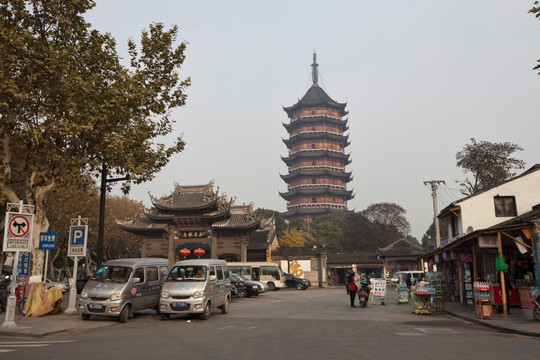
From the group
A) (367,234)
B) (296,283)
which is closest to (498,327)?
(296,283)

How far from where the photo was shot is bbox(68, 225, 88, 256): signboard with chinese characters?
15.5 metres

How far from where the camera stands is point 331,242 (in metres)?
73.4

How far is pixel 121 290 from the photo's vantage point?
1327cm

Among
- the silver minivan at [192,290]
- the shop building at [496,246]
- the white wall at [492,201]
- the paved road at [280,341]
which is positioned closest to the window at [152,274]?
the silver minivan at [192,290]

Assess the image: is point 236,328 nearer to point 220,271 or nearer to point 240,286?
point 220,271

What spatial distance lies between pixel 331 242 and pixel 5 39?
64.6 metres

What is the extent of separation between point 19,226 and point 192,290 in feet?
17.4

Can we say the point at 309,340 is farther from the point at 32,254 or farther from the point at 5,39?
the point at 5,39

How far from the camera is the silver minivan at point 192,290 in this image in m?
13.4

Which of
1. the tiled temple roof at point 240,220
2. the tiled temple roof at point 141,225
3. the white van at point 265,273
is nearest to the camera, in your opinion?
the white van at point 265,273

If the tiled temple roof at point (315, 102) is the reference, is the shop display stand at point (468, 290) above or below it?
below

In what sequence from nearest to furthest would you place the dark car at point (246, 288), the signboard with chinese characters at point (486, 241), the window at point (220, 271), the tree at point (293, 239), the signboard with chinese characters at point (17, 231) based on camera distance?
the signboard with chinese characters at point (17, 231) < the signboard with chinese characters at point (486, 241) < the window at point (220, 271) < the dark car at point (246, 288) < the tree at point (293, 239)

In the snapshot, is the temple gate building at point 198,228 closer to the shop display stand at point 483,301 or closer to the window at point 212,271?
the window at point 212,271

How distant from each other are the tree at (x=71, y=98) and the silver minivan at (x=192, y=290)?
4.28 metres
